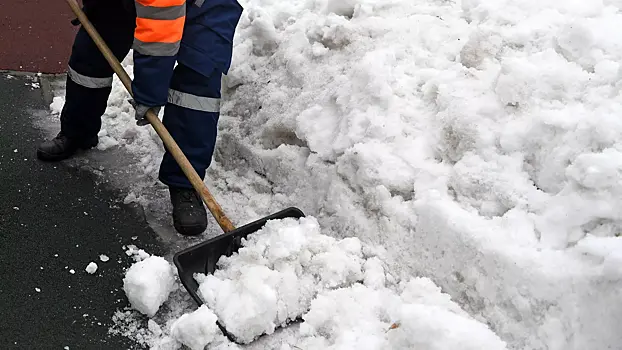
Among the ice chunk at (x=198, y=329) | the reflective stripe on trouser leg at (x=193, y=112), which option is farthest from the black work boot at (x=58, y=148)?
the ice chunk at (x=198, y=329)

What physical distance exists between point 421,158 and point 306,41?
1.23 meters

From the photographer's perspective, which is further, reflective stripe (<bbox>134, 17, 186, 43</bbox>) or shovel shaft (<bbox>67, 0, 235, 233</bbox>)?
shovel shaft (<bbox>67, 0, 235, 233</bbox>)

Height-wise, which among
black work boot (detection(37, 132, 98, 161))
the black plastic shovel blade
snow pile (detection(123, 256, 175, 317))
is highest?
the black plastic shovel blade

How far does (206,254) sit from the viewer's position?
2516mm

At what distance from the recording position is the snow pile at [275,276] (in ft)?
7.30

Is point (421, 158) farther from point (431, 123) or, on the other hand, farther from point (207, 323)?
point (207, 323)

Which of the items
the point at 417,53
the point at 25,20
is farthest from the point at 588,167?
the point at 25,20

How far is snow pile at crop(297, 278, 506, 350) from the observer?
192 cm

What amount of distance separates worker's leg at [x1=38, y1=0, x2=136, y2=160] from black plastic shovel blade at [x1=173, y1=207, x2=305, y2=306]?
1.31 m

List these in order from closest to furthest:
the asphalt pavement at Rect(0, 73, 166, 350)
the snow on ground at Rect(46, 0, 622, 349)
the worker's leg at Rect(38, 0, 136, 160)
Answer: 1. the snow on ground at Rect(46, 0, 622, 349)
2. the asphalt pavement at Rect(0, 73, 166, 350)
3. the worker's leg at Rect(38, 0, 136, 160)

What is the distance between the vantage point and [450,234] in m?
2.36

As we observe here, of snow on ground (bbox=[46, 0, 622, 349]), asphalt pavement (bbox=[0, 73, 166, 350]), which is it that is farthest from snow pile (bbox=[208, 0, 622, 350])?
asphalt pavement (bbox=[0, 73, 166, 350])

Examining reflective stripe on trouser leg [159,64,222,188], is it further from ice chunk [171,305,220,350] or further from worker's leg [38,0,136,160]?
ice chunk [171,305,220,350]

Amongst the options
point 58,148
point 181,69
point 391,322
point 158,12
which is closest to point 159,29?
point 158,12
